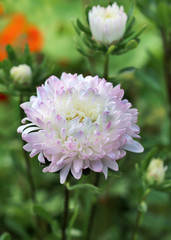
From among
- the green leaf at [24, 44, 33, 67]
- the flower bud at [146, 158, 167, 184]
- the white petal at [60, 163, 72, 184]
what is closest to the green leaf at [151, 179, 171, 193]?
the flower bud at [146, 158, 167, 184]

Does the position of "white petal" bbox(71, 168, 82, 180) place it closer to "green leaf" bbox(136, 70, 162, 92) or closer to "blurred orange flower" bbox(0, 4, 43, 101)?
"green leaf" bbox(136, 70, 162, 92)

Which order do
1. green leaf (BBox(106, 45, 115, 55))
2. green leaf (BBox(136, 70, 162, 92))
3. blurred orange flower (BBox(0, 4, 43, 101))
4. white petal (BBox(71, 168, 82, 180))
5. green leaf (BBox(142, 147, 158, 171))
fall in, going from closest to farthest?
white petal (BBox(71, 168, 82, 180)) < green leaf (BBox(106, 45, 115, 55)) < green leaf (BBox(142, 147, 158, 171)) < green leaf (BBox(136, 70, 162, 92)) < blurred orange flower (BBox(0, 4, 43, 101))

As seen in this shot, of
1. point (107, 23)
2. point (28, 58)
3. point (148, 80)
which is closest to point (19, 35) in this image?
point (148, 80)

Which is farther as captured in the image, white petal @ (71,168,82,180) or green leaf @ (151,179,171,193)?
green leaf @ (151,179,171,193)

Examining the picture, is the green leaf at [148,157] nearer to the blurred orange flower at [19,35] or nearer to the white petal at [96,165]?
the white petal at [96,165]

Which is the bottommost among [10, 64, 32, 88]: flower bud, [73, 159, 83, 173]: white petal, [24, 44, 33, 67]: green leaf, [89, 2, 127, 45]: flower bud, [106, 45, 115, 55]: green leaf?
[73, 159, 83, 173]: white petal

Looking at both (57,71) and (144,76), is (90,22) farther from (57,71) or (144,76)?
(57,71)

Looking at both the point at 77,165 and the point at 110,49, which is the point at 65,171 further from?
the point at 110,49

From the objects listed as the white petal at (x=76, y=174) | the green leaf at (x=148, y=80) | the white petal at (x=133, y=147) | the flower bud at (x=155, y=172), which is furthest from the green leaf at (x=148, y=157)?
the green leaf at (x=148, y=80)
